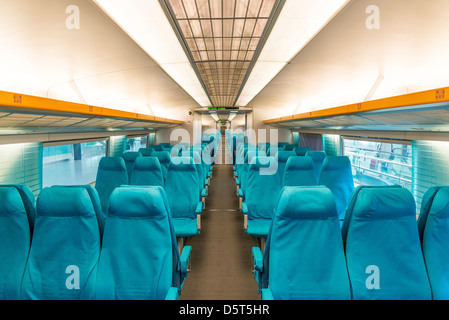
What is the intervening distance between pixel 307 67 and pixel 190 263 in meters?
3.69

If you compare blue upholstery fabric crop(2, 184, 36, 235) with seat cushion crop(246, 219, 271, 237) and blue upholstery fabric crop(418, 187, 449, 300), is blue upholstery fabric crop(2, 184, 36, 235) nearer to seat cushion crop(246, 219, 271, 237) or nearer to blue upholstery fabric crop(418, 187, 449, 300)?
seat cushion crop(246, 219, 271, 237)

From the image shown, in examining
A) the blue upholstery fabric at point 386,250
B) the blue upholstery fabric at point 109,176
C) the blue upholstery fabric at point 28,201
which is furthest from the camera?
the blue upholstery fabric at point 109,176

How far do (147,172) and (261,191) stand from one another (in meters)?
2.04

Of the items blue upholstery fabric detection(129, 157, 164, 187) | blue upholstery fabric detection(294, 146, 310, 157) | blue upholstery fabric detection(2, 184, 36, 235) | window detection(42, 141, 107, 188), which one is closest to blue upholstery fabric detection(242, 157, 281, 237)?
blue upholstery fabric detection(129, 157, 164, 187)

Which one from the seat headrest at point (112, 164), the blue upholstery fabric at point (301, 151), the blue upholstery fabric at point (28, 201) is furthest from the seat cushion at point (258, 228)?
the blue upholstery fabric at point (301, 151)

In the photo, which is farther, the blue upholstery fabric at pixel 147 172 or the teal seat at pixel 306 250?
the blue upholstery fabric at pixel 147 172

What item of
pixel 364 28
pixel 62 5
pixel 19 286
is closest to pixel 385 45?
pixel 364 28

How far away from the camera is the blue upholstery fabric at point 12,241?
5.98 ft

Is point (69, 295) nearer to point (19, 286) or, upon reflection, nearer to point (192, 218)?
point (19, 286)

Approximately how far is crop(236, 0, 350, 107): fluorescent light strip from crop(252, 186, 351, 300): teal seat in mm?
1684

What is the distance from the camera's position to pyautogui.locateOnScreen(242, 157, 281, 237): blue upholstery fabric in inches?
153

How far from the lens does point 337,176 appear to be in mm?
3934

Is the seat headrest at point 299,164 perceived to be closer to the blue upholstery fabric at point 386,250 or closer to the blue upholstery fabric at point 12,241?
the blue upholstery fabric at point 386,250

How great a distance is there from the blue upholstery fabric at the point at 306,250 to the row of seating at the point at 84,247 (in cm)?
88
